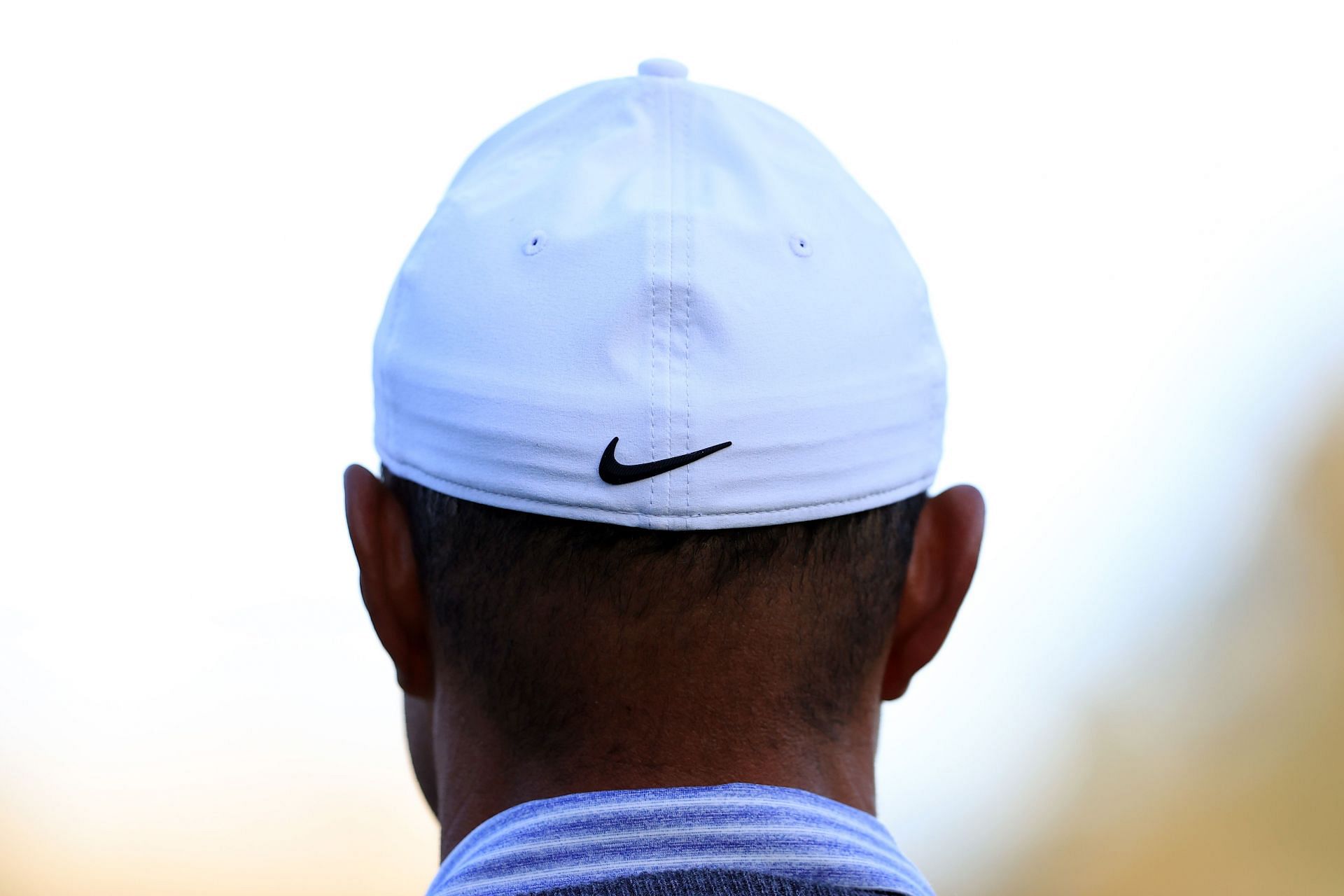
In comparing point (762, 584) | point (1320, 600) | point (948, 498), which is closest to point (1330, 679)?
point (1320, 600)

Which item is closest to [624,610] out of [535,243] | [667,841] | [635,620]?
[635,620]

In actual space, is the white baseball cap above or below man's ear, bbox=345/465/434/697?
above

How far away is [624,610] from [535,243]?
251 mm

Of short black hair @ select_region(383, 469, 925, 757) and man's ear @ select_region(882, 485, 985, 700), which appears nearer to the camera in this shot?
short black hair @ select_region(383, 469, 925, 757)

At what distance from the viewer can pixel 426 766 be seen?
0.90m

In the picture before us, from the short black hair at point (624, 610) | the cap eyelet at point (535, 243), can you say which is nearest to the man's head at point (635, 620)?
the short black hair at point (624, 610)

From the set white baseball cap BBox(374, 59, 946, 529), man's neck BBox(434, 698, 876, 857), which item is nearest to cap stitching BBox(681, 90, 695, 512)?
white baseball cap BBox(374, 59, 946, 529)

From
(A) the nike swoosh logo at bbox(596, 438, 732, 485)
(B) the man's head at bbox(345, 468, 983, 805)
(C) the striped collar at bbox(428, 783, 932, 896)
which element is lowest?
(C) the striped collar at bbox(428, 783, 932, 896)

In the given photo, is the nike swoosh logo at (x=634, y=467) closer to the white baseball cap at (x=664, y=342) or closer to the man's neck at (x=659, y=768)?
the white baseball cap at (x=664, y=342)

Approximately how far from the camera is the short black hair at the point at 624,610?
69 cm

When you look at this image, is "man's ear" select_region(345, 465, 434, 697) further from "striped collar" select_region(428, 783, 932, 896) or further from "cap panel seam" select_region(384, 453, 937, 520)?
"striped collar" select_region(428, 783, 932, 896)

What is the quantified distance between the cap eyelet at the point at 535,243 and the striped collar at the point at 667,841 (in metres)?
0.35

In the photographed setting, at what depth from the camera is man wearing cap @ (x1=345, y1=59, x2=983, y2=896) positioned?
0.68 meters

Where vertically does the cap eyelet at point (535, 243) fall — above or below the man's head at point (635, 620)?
above
